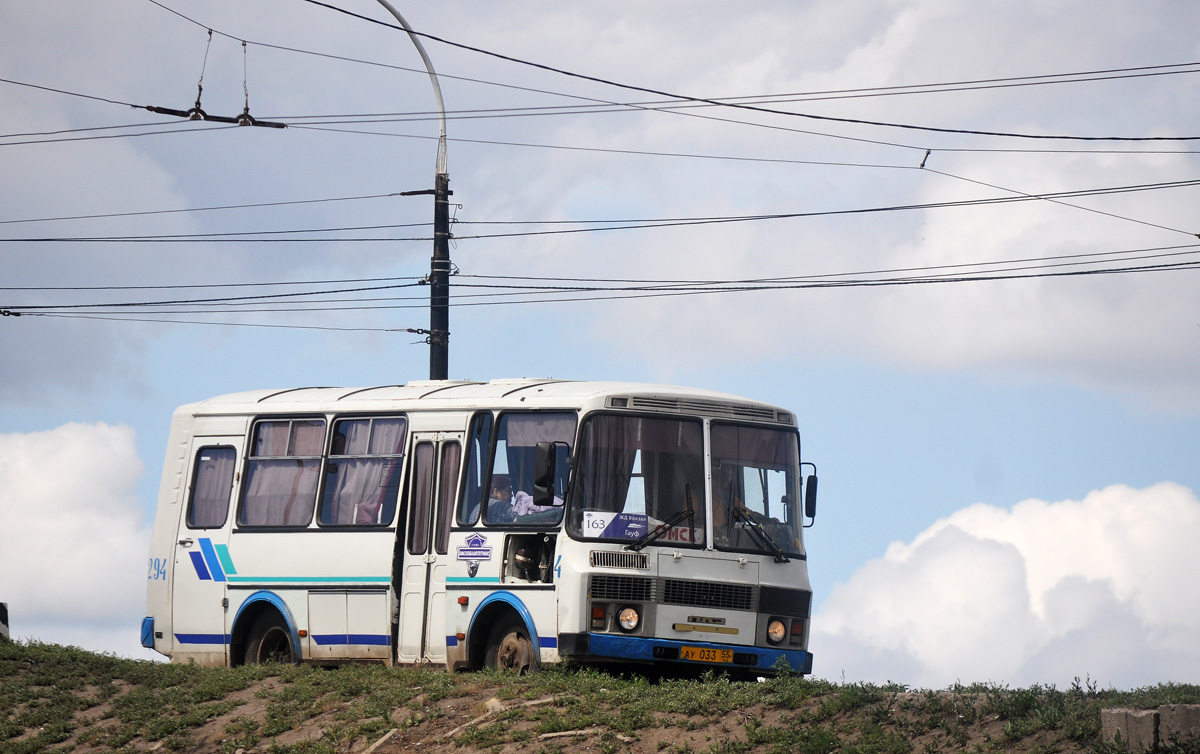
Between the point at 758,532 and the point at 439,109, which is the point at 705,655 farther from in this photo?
the point at 439,109

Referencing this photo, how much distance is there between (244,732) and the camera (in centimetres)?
1388

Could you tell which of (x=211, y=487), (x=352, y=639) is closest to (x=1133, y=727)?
(x=352, y=639)

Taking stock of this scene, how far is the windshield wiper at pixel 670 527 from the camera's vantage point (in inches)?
564

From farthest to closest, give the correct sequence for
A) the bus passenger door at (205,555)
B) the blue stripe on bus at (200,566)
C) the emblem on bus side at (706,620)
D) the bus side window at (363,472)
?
1. the blue stripe on bus at (200,566)
2. the bus passenger door at (205,555)
3. the bus side window at (363,472)
4. the emblem on bus side at (706,620)

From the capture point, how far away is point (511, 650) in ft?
49.5

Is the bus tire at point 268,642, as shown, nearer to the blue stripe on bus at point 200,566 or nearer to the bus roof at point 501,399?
the blue stripe on bus at point 200,566

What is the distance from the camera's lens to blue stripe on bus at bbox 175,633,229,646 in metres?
18.0

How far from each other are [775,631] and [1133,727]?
239 inches

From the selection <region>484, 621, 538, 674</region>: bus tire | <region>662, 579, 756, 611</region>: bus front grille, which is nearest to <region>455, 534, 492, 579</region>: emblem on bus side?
<region>484, 621, 538, 674</region>: bus tire

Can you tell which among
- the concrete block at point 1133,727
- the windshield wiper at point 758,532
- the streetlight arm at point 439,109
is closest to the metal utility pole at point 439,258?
the streetlight arm at point 439,109

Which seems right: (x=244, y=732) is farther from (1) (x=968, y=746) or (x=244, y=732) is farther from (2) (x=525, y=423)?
(1) (x=968, y=746)

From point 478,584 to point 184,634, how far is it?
520cm

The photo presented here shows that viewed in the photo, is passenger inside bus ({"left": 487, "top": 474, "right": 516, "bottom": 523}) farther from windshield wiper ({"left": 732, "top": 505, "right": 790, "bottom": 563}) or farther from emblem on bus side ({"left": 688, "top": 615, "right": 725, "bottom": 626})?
windshield wiper ({"left": 732, "top": 505, "right": 790, "bottom": 563})

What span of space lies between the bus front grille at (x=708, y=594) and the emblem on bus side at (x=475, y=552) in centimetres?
200
